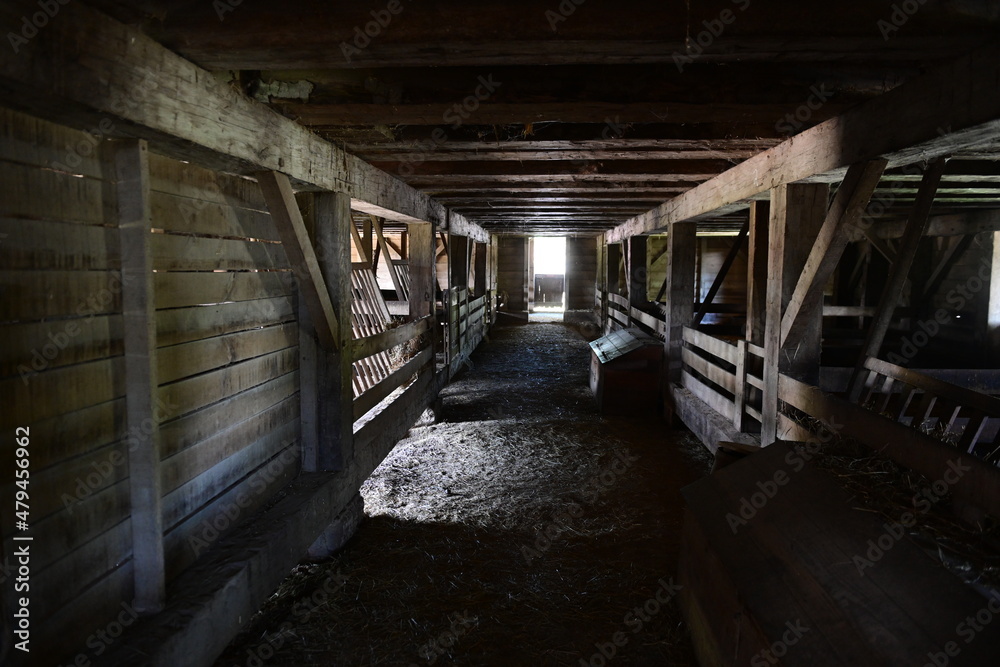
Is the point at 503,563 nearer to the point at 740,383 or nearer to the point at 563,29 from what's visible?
the point at 740,383

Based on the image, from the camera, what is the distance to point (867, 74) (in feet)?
9.07

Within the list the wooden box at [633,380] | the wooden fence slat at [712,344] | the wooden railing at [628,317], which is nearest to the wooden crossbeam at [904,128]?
the wooden fence slat at [712,344]

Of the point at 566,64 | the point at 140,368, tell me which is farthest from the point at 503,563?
the point at 566,64

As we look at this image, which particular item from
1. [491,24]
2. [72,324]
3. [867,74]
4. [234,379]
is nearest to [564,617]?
[234,379]

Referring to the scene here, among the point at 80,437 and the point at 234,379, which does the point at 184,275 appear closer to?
the point at 234,379

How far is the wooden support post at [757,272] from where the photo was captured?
5082mm

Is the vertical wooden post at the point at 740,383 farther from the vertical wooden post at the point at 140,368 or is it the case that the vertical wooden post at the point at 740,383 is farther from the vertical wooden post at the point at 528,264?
the vertical wooden post at the point at 528,264

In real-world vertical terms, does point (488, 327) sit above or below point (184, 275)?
below

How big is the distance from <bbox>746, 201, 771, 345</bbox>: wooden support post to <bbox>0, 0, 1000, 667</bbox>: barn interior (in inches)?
1.3

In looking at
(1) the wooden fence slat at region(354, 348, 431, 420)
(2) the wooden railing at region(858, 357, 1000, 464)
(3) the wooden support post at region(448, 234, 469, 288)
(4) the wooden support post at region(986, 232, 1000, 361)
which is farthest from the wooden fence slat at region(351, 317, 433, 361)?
(4) the wooden support post at region(986, 232, 1000, 361)

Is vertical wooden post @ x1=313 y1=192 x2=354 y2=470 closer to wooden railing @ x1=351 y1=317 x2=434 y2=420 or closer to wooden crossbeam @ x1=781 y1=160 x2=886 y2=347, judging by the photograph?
wooden railing @ x1=351 y1=317 x2=434 y2=420

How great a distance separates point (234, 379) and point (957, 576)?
127 inches

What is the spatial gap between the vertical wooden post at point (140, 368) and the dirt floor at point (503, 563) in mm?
907

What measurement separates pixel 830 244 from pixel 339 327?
10.2ft
